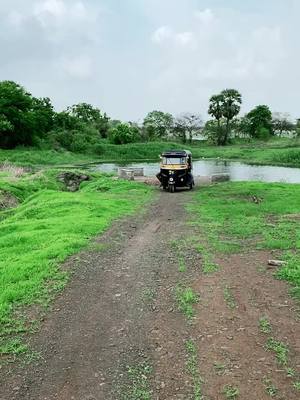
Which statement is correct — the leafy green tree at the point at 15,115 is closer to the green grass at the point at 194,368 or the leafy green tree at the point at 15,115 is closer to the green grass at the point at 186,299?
the green grass at the point at 186,299

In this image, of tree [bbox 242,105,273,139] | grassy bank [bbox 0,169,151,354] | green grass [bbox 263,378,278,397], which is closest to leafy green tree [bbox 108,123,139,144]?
tree [bbox 242,105,273,139]

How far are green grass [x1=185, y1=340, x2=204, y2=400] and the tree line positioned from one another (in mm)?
76619

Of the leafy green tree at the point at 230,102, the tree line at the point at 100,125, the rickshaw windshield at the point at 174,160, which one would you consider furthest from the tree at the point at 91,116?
the rickshaw windshield at the point at 174,160

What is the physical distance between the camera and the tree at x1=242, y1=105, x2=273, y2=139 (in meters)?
117

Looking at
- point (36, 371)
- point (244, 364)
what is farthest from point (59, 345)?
point (244, 364)

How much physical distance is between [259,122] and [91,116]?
4190 centimetres

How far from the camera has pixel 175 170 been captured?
96.1ft

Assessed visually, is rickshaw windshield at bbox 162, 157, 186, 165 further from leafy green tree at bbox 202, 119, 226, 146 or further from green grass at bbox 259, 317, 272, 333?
leafy green tree at bbox 202, 119, 226, 146

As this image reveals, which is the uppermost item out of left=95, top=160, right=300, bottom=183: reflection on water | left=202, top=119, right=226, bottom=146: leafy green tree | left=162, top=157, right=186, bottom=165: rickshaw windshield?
left=162, top=157, right=186, bottom=165: rickshaw windshield

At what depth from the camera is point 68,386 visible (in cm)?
627

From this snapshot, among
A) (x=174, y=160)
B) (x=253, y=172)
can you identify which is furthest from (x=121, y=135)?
(x=174, y=160)

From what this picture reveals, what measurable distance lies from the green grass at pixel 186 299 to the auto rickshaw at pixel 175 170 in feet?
64.4

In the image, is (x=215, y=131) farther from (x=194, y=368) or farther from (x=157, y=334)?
(x=194, y=368)

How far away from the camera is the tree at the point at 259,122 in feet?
384
